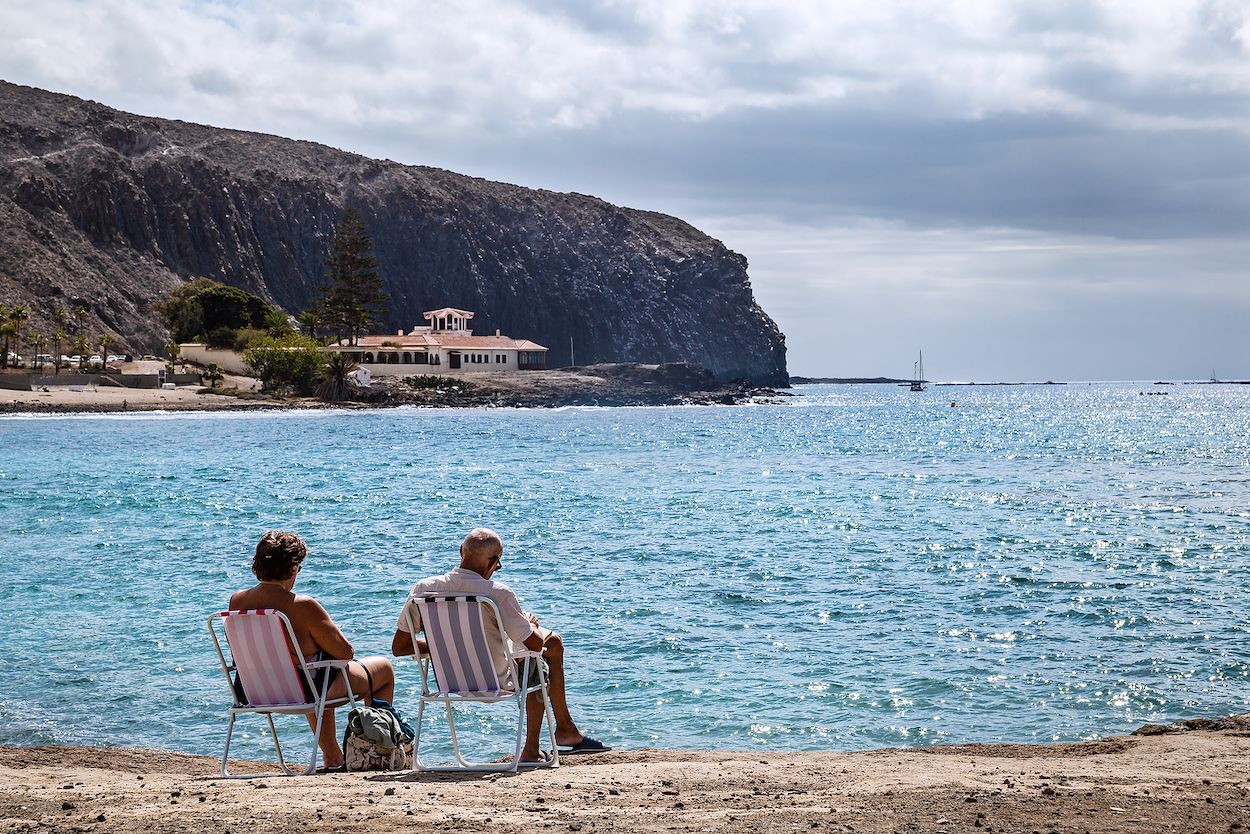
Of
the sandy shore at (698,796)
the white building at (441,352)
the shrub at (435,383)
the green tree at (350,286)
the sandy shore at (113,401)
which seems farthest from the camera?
the green tree at (350,286)

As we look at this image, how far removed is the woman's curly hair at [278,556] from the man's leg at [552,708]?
4.84 ft

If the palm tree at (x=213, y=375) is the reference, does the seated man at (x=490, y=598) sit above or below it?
below

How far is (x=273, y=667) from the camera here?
699cm

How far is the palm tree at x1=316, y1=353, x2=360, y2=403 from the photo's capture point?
324 feet

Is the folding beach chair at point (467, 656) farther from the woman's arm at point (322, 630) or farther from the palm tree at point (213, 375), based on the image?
the palm tree at point (213, 375)

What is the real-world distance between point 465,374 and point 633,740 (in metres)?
108

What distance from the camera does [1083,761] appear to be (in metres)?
7.32

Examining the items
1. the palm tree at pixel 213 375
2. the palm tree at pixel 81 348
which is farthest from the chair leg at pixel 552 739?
the palm tree at pixel 213 375

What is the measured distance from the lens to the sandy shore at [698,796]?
5.49 m

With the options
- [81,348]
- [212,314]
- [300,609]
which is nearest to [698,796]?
[300,609]

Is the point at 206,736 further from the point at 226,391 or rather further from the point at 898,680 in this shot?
the point at 226,391

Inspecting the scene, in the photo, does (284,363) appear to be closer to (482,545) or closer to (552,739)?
(552,739)

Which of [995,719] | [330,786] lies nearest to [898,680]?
[995,719]

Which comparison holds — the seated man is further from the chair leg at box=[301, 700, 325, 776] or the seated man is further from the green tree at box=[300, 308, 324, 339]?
the green tree at box=[300, 308, 324, 339]
